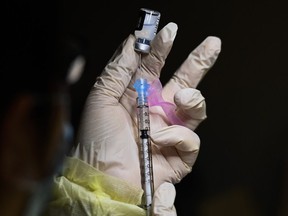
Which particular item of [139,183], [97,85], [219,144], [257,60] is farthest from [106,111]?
[257,60]

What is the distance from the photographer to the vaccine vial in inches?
44.9

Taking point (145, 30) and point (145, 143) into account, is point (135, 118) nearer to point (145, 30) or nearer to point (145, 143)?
point (145, 143)

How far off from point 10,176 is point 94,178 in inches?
19.4

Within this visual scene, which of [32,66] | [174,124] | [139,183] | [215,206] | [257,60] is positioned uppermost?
[32,66]

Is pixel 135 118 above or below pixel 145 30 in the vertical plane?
below

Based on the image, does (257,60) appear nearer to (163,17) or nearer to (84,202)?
(163,17)

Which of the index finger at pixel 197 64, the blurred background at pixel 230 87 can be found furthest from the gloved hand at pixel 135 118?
the blurred background at pixel 230 87

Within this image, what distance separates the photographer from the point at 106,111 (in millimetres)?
1119

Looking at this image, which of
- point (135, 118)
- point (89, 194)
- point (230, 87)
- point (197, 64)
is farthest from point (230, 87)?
point (89, 194)

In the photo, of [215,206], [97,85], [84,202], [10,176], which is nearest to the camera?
[10,176]

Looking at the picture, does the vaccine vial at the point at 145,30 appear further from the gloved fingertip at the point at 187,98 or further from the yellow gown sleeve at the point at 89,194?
the yellow gown sleeve at the point at 89,194

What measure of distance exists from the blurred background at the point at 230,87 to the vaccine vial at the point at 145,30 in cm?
17

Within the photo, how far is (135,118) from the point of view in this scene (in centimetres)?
117

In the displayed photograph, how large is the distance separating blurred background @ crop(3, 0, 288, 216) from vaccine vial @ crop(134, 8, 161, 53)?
0.55 ft
